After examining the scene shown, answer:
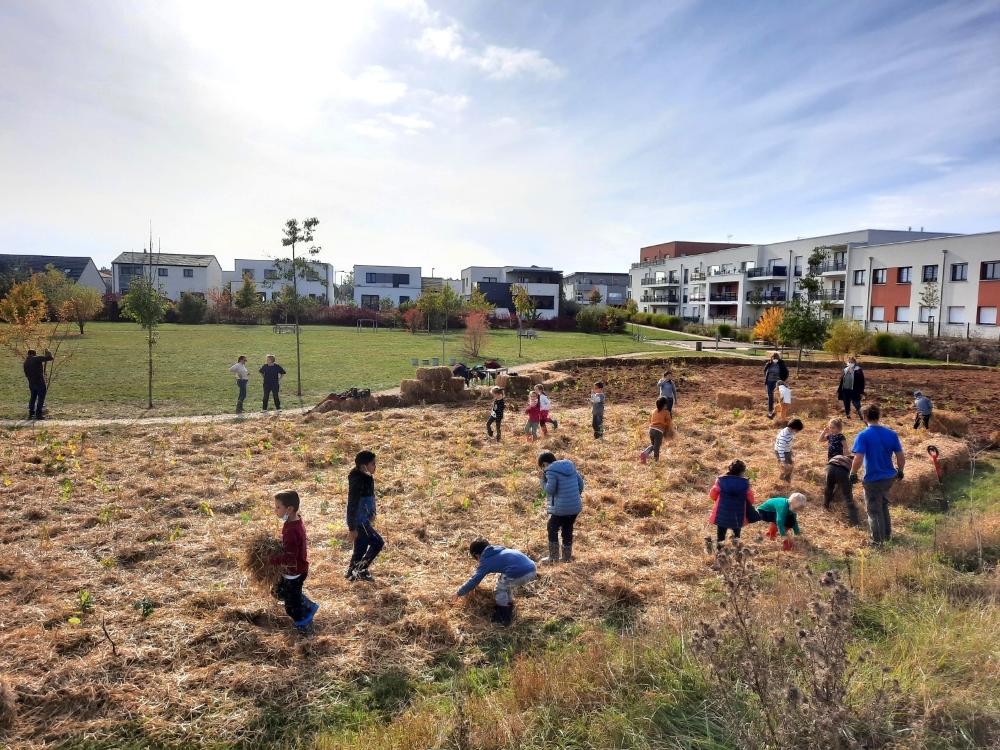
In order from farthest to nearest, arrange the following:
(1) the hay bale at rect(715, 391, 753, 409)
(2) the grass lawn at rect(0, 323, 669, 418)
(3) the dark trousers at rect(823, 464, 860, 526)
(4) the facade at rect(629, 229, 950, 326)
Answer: (4) the facade at rect(629, 229, 950, 326)
(2) the grass lawn at rect(0, 323, 669, 418)
(1) the hay bale at rect(715, 391, 753, 409)
(3) the dark trousers at rect(823, 464, 860, 526)

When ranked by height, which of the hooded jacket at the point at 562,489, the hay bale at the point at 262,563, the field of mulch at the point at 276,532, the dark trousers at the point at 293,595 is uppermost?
the hooded jacket at the point at 562,489

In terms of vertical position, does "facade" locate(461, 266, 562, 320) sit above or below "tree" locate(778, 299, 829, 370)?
above

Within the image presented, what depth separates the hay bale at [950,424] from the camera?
47.9ft

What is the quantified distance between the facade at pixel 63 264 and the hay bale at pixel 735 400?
262ft

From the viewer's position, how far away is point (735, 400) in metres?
18.7

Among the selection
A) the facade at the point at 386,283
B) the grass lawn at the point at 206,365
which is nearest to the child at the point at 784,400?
the grass lawn at the point at 206,365

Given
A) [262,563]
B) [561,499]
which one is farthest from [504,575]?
[262,563]

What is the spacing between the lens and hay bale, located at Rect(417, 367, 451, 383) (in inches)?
788

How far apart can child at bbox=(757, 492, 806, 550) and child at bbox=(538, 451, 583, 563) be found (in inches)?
97.3

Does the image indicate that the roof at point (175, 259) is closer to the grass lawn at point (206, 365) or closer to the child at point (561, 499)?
the grass lawn at point (206, 365)

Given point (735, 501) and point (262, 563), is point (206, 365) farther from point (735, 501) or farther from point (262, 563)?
point (735, 501)

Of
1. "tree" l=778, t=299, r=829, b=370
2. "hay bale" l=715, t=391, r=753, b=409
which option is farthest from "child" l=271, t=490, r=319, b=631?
"tree" l=778, t=299, r=829, b=370

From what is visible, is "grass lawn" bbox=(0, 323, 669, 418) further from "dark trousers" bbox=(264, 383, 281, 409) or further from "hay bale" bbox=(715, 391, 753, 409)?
"hay bale" bbox=(715, 391, 753, 409)

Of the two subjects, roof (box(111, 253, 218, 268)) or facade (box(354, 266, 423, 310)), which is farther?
facade (box(354, 266, 423, 310))
